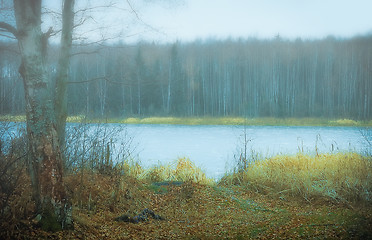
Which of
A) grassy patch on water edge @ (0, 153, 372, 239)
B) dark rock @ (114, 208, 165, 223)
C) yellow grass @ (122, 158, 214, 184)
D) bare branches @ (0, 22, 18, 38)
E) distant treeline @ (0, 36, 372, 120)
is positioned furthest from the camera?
distant treeline @ (0, 36, 372, 120)

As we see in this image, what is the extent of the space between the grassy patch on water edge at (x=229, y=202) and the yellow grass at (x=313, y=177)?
20 millimetres

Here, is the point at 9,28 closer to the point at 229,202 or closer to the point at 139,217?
the point at 139,217

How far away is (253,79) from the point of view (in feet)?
105

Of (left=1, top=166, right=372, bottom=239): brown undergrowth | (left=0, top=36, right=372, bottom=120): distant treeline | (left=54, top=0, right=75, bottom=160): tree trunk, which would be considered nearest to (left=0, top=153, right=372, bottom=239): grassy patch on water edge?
(left=1, top=166, right=372, bottom=239): brown undergrowth

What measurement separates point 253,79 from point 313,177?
26.2m

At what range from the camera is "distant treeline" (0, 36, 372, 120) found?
82.2 ft

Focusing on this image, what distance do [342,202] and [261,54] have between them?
28802mm

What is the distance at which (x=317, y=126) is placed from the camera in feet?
78.2

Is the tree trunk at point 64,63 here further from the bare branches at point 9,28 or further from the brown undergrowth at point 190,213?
the bare branches at point 9,28

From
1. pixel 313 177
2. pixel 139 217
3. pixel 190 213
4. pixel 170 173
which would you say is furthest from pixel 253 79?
pixel 139 217

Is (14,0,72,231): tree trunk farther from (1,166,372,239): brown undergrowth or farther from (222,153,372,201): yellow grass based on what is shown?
(222,153,372,201): yellow grass

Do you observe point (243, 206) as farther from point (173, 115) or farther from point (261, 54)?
point (261, 54)

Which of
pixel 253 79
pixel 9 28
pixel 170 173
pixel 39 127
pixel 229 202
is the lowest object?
pixel 229 202

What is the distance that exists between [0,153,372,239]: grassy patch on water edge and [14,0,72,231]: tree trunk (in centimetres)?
18
